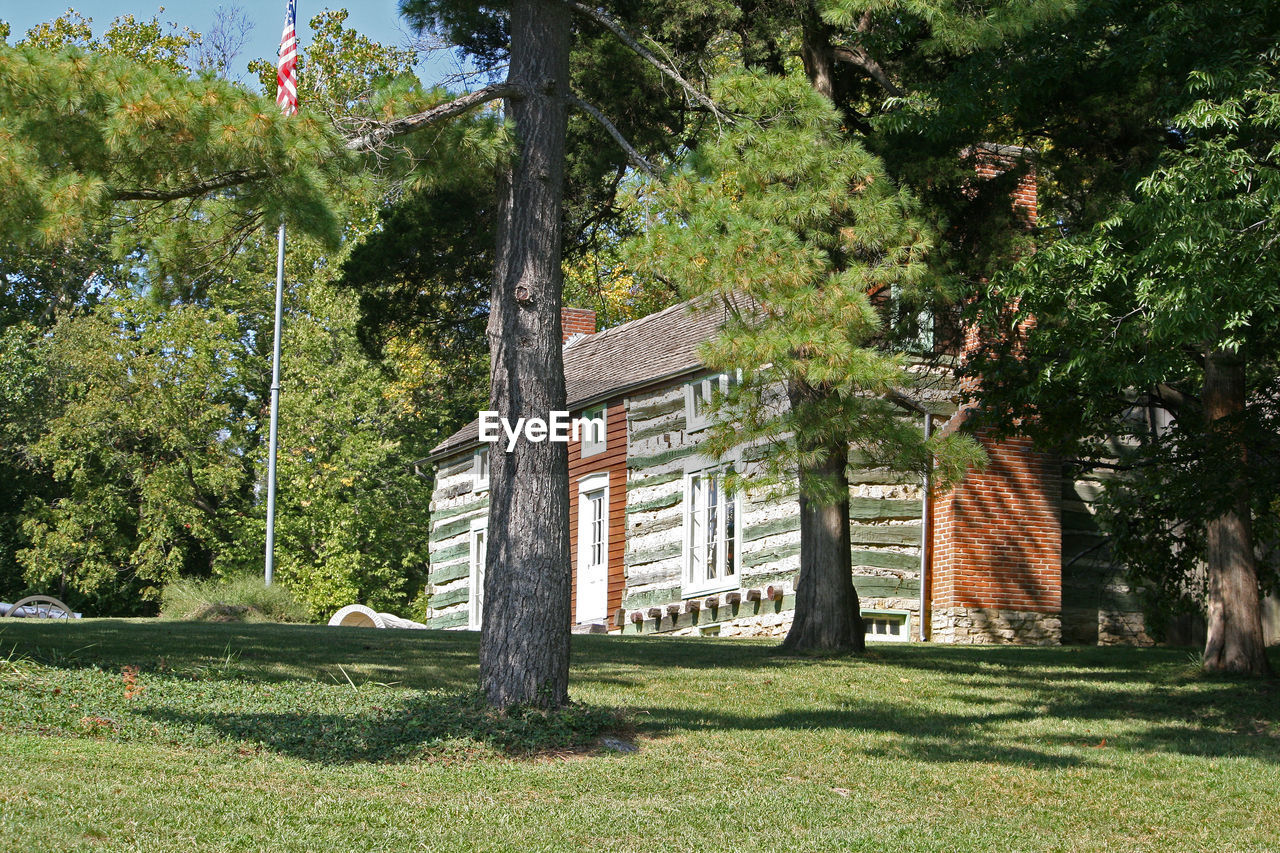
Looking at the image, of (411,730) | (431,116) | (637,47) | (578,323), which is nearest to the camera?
(411,730)

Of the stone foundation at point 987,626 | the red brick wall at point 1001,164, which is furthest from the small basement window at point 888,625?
the red brick wall at point 1001,164

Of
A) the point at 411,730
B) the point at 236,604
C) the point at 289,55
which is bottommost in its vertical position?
the point at 411,730

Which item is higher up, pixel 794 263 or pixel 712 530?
pixel 794 263

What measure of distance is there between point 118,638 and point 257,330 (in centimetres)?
2395

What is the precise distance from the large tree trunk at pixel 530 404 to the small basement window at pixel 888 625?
951 cm

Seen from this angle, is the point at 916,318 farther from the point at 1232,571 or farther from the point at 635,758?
the point at 635,758

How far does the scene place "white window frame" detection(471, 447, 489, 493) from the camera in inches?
950

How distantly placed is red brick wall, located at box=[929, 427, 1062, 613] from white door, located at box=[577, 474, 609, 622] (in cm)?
576

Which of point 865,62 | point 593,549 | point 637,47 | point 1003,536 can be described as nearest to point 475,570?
point 593,549

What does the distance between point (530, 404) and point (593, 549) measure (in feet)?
42.9

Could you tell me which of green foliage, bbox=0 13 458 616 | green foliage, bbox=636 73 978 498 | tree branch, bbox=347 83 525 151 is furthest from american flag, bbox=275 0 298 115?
green foliage, bbox=636 73 978 498

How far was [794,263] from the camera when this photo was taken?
8672mm

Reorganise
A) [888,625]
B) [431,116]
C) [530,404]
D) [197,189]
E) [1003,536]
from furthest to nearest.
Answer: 1. [888,625]
2. [1003,536]
3. [431,116]
4. [530,404]
5. [197,189]

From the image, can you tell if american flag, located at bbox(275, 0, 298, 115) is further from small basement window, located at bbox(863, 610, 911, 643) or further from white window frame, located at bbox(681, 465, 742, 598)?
small basement window, located at bbox(863, 610, 911, 643)
